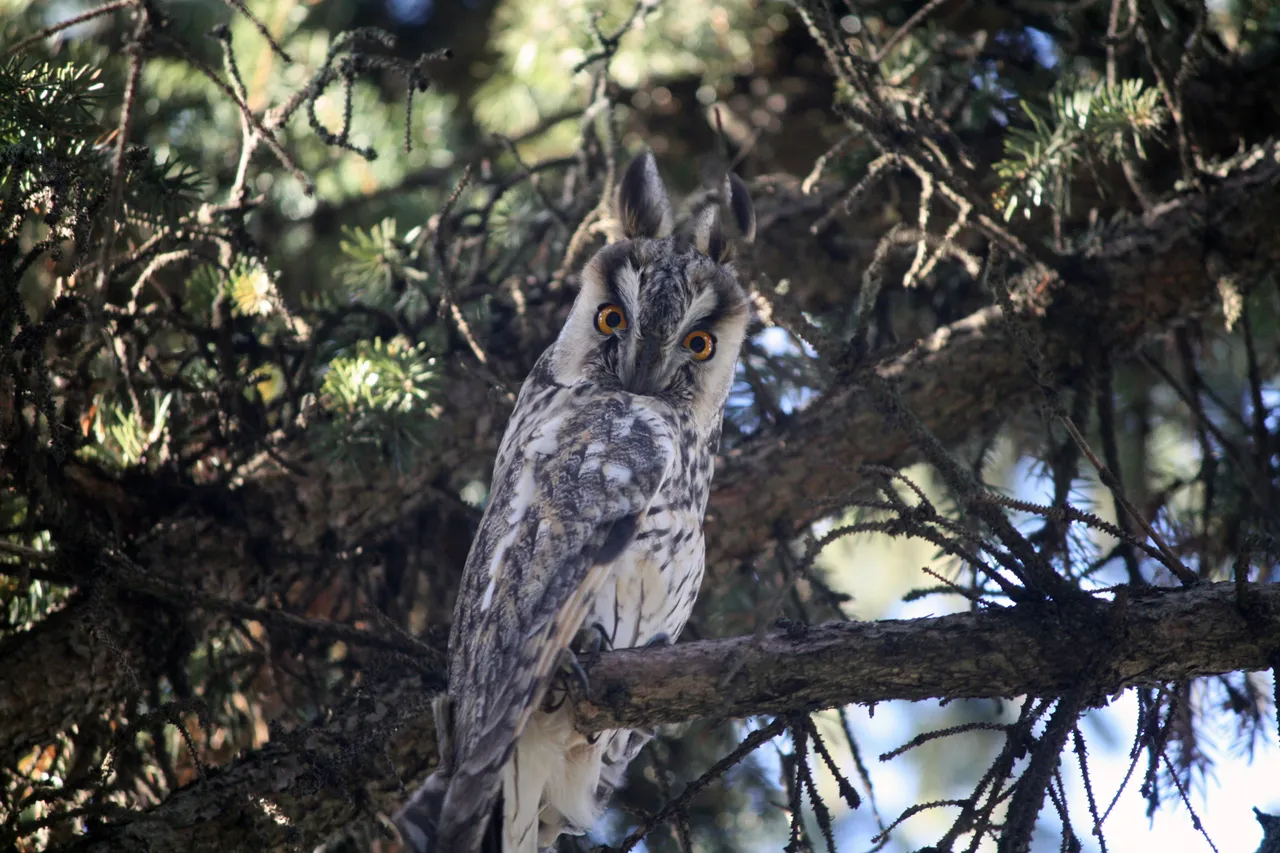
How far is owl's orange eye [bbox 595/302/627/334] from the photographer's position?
2.41m

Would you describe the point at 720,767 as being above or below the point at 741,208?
below

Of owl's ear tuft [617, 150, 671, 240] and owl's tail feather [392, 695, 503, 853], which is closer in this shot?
owl's tail feather [392, 695, 503, 853]

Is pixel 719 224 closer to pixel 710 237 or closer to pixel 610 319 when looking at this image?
pixel 710 237

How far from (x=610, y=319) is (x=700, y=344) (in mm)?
241

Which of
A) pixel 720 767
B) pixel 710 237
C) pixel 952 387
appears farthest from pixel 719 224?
pixel 720 767

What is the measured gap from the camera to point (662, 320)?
2354 mm

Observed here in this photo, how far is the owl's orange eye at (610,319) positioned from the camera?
7.91 feet

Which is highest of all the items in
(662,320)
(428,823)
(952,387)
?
(952,387)

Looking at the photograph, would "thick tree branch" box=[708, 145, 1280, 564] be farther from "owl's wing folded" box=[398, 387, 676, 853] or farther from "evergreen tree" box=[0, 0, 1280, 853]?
"owl's wing folded" box=[398, 387, 676, 853]

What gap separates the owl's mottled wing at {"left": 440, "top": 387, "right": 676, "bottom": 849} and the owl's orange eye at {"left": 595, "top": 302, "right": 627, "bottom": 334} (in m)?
0.18

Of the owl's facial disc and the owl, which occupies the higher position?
the owl's facial disc

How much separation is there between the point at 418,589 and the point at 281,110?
60.4 inches

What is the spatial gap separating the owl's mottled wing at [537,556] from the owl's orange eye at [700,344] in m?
0.21

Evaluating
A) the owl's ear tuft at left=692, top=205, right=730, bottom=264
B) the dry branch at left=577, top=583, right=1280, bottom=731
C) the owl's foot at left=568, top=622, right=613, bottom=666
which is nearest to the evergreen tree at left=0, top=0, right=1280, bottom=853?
the dry branch at left=577, top=583, right=1280, bottom=731
